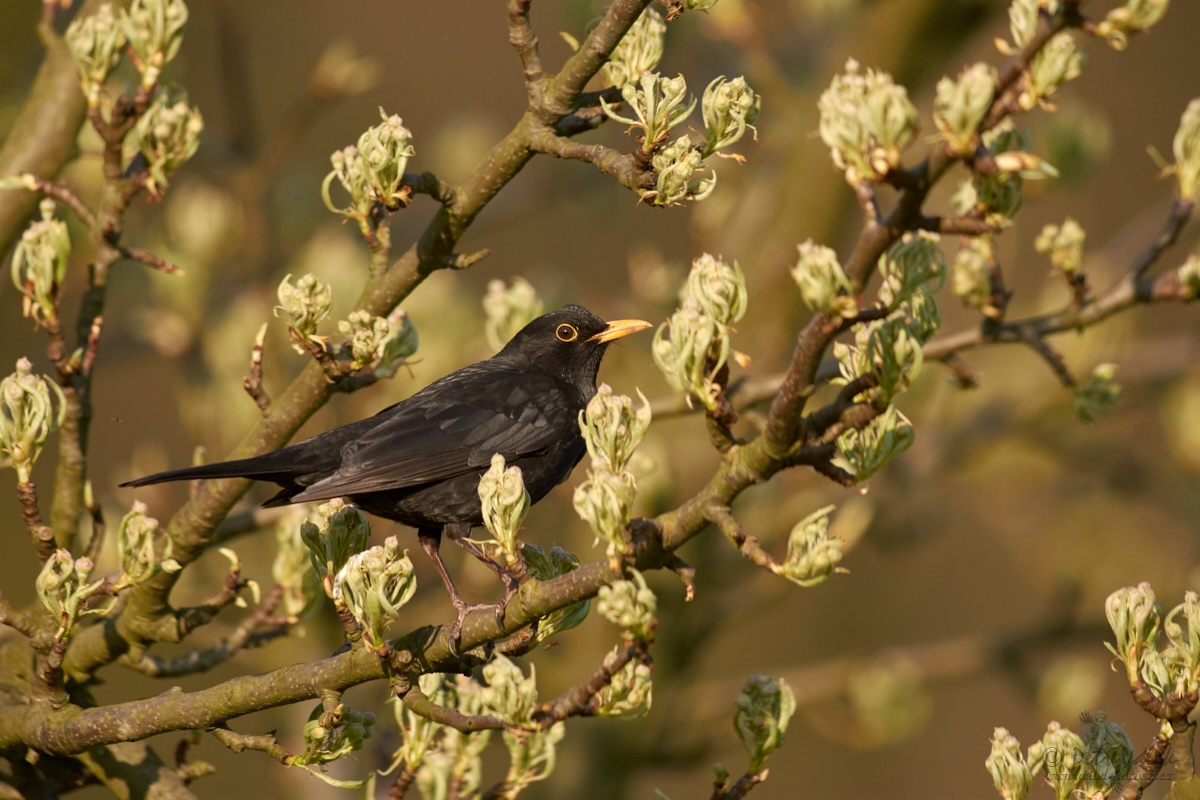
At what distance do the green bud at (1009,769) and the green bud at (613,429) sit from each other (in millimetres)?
946

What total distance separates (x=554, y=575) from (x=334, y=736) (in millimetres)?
542

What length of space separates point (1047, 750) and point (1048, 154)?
10.2ft

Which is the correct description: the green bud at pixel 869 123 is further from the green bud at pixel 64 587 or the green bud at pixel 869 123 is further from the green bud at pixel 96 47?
the green bud at pixel 96 47

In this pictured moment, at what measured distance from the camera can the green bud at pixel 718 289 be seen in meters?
1.93

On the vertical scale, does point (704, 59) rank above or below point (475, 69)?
above

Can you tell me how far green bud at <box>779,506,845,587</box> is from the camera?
6.35ft

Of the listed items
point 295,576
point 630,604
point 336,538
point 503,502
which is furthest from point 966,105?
point 295,576

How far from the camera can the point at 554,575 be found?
8.21ft

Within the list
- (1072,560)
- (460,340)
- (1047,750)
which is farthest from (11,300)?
(1072,560)

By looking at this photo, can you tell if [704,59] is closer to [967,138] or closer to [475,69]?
[475,69]

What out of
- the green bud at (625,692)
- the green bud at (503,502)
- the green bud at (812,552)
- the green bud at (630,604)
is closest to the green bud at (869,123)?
the green bud at (812,552)

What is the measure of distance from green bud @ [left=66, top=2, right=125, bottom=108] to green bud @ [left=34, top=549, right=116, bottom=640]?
113 cm

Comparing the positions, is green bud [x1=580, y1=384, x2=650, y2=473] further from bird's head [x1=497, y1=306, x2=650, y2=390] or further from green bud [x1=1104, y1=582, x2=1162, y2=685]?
bird's head [x1=497, y1=306, x2=650, y2=390]

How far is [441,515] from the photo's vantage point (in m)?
3.65
